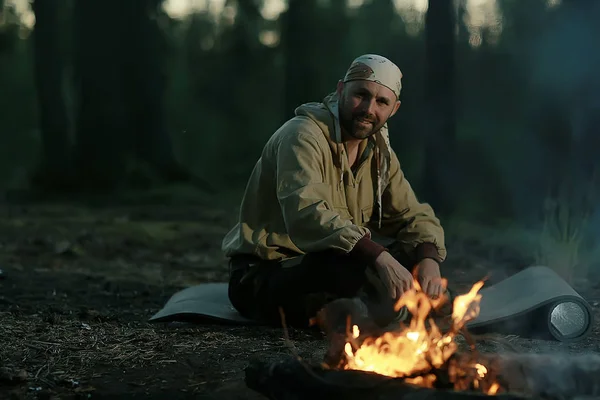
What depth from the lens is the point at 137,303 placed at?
594 cm

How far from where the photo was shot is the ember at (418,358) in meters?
2.91

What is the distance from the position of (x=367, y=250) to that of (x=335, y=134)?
0.74m

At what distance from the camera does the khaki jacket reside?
159 inches

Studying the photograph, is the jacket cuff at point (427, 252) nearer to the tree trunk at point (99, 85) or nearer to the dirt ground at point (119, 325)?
the dirt ground at point (119, 325)

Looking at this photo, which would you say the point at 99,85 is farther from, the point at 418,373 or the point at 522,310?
the point at 418,373

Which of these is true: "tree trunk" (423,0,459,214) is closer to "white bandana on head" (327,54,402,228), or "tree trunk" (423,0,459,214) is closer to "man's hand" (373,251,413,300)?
"white bandana on head" (327,54,402,228)

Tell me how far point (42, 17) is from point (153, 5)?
174 centimetres

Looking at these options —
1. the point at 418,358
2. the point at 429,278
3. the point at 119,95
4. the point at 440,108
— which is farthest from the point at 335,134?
the point at 119,95

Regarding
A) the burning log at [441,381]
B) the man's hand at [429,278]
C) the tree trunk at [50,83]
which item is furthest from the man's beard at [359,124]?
the tree trunk at [50,83]

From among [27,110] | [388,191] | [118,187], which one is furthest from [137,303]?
[27,110]

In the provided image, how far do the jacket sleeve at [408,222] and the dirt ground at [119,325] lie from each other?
0.62 m

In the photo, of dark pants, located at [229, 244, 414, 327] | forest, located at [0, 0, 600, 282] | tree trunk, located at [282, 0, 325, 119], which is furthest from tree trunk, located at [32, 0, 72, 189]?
dark pants, located at [229, 244, 414, 327]

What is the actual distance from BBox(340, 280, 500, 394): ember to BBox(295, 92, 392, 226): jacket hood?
122 centimetres

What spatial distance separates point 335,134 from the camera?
4379 mm
